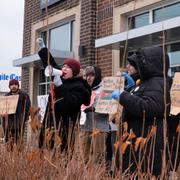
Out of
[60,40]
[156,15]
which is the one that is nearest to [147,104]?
[156,15]

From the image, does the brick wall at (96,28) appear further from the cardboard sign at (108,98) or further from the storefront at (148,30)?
the cardboard sign at (108,98)

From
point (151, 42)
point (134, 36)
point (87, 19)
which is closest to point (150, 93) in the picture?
point (134, 36)

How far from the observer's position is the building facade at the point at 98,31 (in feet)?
22.7

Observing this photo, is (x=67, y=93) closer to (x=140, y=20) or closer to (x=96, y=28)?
(x=140, y=20)

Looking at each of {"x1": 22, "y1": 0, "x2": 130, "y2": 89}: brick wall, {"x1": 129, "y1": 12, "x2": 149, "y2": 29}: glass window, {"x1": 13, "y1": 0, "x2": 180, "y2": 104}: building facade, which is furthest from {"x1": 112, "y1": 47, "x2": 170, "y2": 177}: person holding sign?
{"x1": 22, "y1": 0, "x2": 130, "y2": 89}: brick wall

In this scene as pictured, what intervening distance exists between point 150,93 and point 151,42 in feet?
13.0

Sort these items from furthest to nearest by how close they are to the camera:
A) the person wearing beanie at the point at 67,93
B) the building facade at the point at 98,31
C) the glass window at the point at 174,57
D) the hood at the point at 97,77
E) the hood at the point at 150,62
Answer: the glass window at the point at 174,57 < the building facade at the point at 98,31 < the hood at the point at 97,77 < the person wearing beanie at the point at 67,93 < the hood at the point at 150,62

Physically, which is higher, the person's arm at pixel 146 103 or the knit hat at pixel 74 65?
the knit hat at pixel 74 65

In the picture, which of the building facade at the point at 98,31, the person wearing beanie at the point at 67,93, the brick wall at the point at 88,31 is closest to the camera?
the person wearing beanie at the point at 67,93

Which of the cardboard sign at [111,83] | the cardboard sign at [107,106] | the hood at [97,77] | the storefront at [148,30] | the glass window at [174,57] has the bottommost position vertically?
the cardboard sign at [107,106]

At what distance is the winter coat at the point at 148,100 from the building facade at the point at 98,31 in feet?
7.39

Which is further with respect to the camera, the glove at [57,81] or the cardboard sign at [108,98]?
the glove at [57,81]

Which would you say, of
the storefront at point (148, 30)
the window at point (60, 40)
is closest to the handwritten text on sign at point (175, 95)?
the storefront at point (148, 30)

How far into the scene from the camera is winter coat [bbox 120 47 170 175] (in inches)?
129
